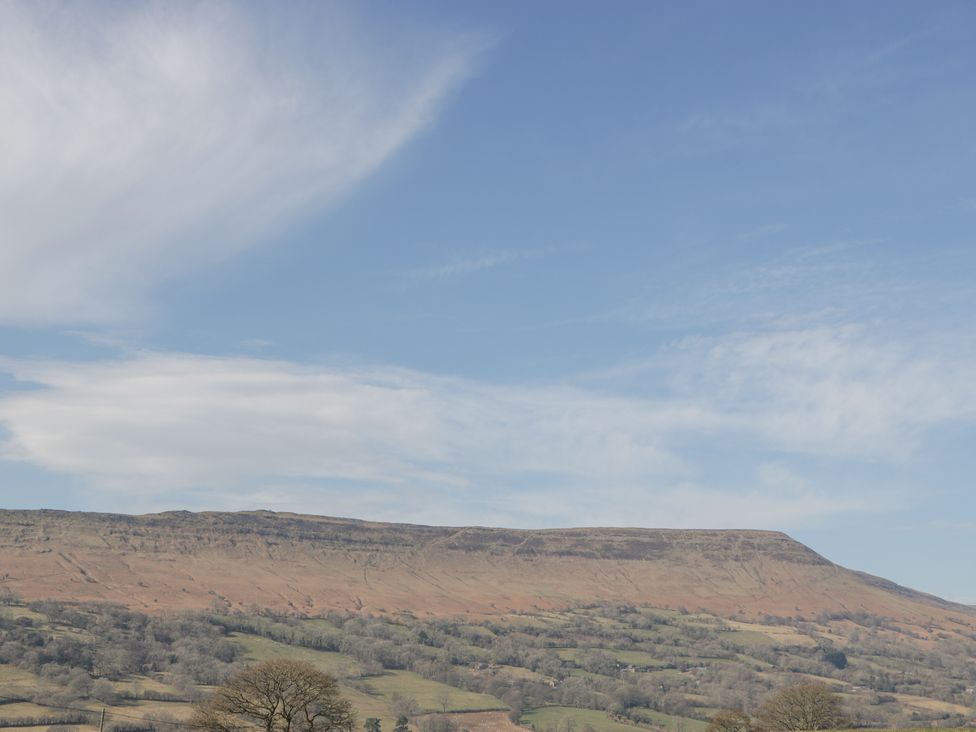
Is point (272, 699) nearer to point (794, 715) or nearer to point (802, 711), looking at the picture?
point (794, 715)

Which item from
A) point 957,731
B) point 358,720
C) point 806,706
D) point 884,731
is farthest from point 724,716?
point 358,720

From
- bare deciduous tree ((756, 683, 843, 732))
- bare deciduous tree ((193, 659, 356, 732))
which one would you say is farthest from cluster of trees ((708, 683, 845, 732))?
bare deciduous tree ((193, 659, 356, 732))

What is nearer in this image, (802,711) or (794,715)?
(802,711)

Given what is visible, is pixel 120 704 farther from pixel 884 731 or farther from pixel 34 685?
pixel 884 731

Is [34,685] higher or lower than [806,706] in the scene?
lower

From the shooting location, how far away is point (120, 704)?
175m

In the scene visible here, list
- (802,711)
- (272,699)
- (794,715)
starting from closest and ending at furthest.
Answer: (272,699), (802,711), (794,715)

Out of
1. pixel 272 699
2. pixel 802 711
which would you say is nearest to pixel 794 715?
pixel 802 711

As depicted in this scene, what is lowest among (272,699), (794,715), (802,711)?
(272,699)

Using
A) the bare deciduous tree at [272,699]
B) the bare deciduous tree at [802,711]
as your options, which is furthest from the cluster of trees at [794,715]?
the bare deciduous tree at [272,699]

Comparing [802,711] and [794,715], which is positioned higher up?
[802,711]

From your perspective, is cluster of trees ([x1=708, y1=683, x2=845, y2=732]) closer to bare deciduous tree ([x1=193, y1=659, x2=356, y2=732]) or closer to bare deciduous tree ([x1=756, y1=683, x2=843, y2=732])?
bare deciduous tree ([x1=756, y1=683, x2=843, y2=732])

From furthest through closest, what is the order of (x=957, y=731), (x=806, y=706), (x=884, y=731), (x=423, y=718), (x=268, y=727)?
(x=423, y=718)
(x=806, y=706)
(x=268, y=727)
(x=884, y=731)
(x=957, y=731)

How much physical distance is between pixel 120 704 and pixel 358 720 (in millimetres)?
45096
